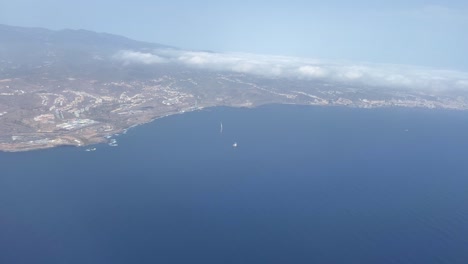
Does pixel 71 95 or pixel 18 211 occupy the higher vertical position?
pixel 71 95

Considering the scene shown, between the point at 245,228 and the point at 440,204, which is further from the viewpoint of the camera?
the point at 440,204

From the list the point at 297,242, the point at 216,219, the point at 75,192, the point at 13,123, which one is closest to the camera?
the point at 297,242

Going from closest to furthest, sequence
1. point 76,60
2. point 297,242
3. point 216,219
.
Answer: point 297,242
point 216,219
point 76,60

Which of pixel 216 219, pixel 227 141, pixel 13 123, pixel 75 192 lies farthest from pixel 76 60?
pixel 216 219

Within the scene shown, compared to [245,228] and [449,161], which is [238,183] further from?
[449,161]

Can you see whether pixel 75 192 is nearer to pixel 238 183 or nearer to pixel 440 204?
pixel 238 183

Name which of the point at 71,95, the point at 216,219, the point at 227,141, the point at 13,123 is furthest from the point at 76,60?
the point at 216,219
